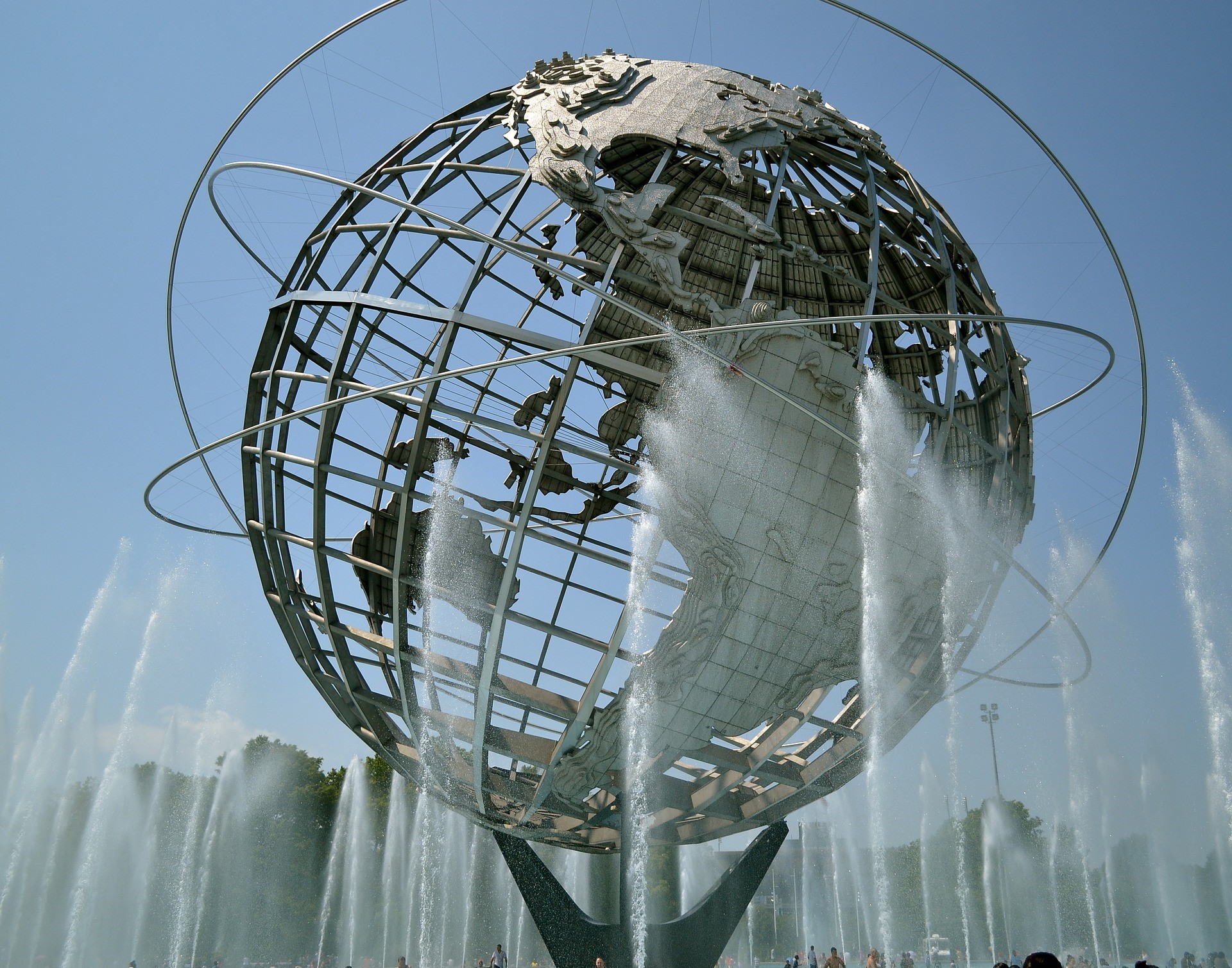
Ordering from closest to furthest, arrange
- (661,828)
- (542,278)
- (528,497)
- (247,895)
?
(528,497), (661,828), (542,278), (247,895)

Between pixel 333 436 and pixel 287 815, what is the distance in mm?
22658

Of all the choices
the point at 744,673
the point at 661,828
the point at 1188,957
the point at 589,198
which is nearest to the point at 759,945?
the point at 1188,957

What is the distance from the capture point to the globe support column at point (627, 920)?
33.2ft

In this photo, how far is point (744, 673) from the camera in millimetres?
8805

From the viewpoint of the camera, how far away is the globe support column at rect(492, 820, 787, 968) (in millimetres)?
10133

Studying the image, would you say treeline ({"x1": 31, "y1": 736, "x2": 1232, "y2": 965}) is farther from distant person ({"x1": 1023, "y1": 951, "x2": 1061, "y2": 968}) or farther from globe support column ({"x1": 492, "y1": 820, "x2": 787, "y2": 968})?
distant person ({"x1": 1023, "y1": 951, "x2": 1061, "y2": 968})

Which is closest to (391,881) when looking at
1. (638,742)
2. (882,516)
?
(638,742)

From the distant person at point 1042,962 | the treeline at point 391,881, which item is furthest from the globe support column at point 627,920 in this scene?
the distant person at point 1042,962

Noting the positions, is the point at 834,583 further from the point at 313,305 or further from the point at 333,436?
the point at 313,305

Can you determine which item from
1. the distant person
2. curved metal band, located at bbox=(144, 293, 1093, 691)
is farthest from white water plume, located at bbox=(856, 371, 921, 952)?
the distant person

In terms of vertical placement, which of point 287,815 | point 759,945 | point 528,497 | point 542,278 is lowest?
point 759,945

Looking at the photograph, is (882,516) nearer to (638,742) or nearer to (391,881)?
(638,742)

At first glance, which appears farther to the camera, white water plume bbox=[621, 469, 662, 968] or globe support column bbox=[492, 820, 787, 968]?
globe support column bbox=[492, 820, 787, 968]

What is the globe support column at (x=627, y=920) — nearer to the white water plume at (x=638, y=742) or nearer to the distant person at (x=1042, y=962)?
the white water plume at (x=638, y=742)
